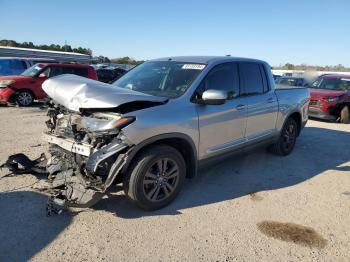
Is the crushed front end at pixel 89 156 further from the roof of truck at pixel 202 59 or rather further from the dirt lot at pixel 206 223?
the roof of truck at pixel 202 59

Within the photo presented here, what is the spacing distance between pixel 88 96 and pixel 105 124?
40 centimetres

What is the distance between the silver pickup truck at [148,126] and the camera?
11.8ft

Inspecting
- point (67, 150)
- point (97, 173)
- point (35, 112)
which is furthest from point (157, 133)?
point (35, 112)

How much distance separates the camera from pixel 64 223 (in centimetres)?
364

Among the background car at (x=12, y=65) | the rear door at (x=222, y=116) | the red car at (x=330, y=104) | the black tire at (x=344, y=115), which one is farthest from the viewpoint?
the background car at (x=12, y=65)

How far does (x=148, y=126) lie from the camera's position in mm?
3662

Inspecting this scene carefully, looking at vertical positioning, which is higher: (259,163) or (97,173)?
(97,173)

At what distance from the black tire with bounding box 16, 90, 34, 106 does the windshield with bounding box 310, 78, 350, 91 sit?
10985 mm

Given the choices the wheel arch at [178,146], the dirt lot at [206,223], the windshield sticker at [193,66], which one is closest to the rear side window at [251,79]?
the windshield sticker at [193,66]

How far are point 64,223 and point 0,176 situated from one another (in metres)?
1.85

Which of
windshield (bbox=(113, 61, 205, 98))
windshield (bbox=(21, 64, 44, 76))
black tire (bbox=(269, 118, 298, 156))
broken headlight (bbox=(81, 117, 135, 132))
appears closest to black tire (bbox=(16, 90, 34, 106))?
windshield (bbox=(21, 64, 44, 76))

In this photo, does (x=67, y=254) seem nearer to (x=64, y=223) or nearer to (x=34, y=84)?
(x=64, y=223)

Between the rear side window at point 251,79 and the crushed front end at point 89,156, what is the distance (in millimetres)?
2370

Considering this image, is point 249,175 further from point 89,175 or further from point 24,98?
point 24,98
